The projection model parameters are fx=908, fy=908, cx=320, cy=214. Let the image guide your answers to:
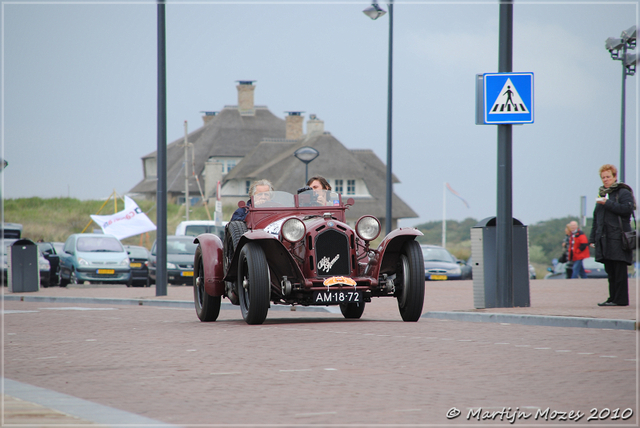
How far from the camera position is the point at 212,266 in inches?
484

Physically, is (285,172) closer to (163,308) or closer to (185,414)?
(163,308)

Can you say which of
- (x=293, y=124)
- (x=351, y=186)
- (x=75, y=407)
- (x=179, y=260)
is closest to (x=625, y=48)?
(x=179, y=260)

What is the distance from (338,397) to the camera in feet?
19.2

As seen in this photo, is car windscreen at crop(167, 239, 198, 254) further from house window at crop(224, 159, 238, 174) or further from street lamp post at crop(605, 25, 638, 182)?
house window at crop(224, 159, 238, 174)

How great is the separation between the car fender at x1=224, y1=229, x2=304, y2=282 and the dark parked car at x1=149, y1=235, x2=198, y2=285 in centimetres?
1705

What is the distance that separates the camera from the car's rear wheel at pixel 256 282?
35.4ft

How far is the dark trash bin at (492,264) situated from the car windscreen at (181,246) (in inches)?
695

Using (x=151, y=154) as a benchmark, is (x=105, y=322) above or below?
below

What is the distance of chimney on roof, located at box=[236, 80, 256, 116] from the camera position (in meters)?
85.9

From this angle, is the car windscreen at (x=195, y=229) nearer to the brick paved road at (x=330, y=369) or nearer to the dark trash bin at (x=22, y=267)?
the dark trash bin at (x=22, y=267)

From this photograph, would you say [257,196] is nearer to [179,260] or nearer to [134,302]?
[134,302]

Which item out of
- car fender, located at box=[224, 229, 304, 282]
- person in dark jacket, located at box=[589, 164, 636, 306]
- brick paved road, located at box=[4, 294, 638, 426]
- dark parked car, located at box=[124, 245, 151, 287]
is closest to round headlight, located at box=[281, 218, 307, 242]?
car fender, located at box=[224, 229, 304, 282]

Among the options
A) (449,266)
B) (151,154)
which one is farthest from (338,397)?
(151,154)

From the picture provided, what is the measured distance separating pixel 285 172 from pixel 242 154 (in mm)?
10938
